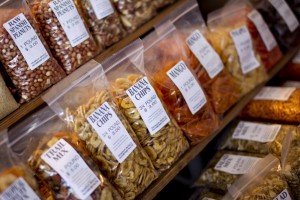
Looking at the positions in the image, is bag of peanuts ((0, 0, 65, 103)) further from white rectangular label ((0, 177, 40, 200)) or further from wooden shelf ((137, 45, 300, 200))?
wooden shelf ((137, 45, 300, 200))

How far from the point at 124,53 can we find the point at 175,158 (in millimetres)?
363

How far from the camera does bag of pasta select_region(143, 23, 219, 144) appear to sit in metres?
1.26

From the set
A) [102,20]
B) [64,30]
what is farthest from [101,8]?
[64,30]

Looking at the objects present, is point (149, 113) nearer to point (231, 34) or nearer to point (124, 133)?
point (124, 133)

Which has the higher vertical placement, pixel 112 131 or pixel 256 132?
pixel 112 131

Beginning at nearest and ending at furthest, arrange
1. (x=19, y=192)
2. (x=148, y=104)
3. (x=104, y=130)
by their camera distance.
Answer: (x=19, y=192) → (x=104, y=130) → (x=148, y=104)

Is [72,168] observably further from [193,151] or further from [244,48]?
[244,48]

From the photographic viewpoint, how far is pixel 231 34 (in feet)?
4.96

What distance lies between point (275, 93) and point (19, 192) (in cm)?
104

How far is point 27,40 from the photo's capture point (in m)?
1.09

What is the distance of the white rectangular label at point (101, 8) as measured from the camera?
1270 mm

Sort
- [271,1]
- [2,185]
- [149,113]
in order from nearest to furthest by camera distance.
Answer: [2,185] < [149,113] < [271,1]

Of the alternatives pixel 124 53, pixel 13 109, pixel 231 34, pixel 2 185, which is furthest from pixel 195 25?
pixel 2 185

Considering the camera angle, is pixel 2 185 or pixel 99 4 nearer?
pixel 2 185
